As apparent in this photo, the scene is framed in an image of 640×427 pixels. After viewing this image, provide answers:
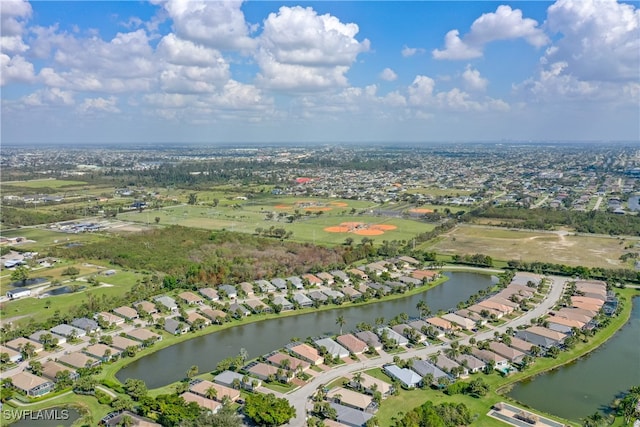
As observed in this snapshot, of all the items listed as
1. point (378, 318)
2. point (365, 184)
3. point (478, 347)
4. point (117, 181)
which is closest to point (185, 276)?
point (378, 318)

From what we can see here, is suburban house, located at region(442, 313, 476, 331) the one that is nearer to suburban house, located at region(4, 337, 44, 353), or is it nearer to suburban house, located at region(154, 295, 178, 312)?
suburban house, located at region(154, 295, 178, 312)

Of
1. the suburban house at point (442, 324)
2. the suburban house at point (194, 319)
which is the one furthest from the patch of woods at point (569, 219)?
the suburban house at point (194, 319)

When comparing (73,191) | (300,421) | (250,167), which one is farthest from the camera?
(250,167)

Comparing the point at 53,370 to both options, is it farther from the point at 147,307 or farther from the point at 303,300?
the point at 303,300

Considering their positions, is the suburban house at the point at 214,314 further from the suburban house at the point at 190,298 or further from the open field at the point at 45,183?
the open field at the point at 45,183

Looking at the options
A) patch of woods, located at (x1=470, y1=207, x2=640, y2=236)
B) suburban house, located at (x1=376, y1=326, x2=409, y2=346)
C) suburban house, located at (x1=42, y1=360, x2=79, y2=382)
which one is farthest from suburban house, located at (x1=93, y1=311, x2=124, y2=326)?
patch of woods, located at (x1=470, y1=207, x2=640, y2=236)

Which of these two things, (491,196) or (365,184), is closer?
(491,196)

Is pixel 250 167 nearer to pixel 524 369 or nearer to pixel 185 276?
pixel 185 276
